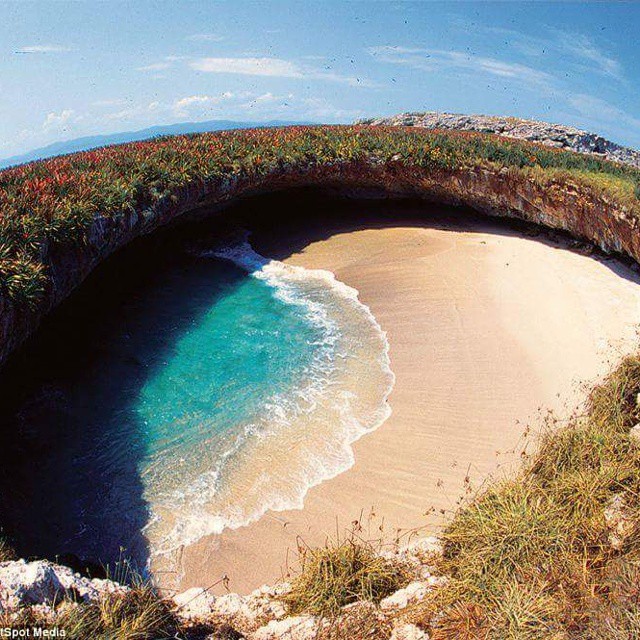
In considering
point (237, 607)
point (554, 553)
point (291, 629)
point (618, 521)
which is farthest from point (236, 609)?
point (618, 521)

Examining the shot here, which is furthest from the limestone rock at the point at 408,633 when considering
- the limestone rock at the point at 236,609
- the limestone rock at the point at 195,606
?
the limestone rock at the point at 195,606

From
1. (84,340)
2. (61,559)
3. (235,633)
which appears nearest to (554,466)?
(235,633)

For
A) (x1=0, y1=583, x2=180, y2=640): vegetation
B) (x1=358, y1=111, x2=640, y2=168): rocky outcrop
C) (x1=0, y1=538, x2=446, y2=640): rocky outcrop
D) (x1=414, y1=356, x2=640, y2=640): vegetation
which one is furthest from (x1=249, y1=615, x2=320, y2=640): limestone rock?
(x1=358, y1=111, x2=640, y2=168): rocky outcrop

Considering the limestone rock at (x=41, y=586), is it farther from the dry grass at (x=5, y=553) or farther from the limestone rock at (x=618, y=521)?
the limestone rock at (x=618, y=521)

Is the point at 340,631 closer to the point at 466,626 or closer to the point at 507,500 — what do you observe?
the point at 466,626

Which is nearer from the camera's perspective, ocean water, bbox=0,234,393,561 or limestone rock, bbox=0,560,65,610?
limestone rock, bbox=0,560,65,610

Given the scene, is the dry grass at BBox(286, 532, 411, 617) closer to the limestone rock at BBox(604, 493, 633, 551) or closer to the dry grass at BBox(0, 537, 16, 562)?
the limestone rock at BBox(604, 493, 633, 551)
